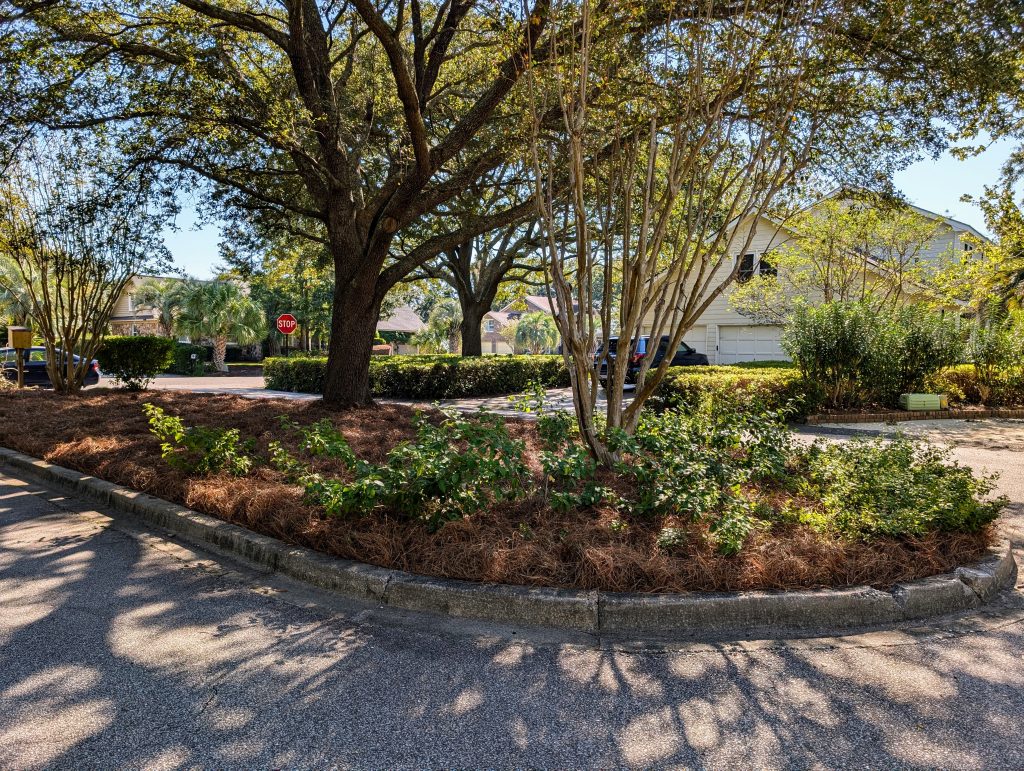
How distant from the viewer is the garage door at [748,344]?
24.9 meters

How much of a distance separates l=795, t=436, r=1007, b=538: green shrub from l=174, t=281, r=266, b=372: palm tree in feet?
113

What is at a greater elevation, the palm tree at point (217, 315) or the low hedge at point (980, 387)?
the palm tree at point (217, 315)

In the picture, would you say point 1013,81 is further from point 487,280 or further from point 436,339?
point 436,339

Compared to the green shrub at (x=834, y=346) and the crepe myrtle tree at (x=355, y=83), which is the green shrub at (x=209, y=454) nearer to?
the crepe myrtle tree at (x=355, y=83)

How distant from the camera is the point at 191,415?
9.97 m

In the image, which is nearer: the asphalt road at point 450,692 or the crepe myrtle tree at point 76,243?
the asphalt road at point 450,692

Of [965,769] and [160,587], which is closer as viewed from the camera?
[965,769]

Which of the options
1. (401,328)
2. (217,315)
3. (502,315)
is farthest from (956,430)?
(502,315)

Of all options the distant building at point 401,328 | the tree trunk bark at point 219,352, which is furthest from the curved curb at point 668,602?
the distant building at point 401,328

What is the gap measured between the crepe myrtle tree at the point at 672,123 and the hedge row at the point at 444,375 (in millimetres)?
9536

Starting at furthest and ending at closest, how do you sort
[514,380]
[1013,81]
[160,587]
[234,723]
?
[514,380] < [1013,81] < [160,587] < [234,723]

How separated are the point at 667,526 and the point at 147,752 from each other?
298 cm

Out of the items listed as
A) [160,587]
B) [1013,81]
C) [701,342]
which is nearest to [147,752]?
[160,587]

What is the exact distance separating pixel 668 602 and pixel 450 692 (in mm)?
1227
